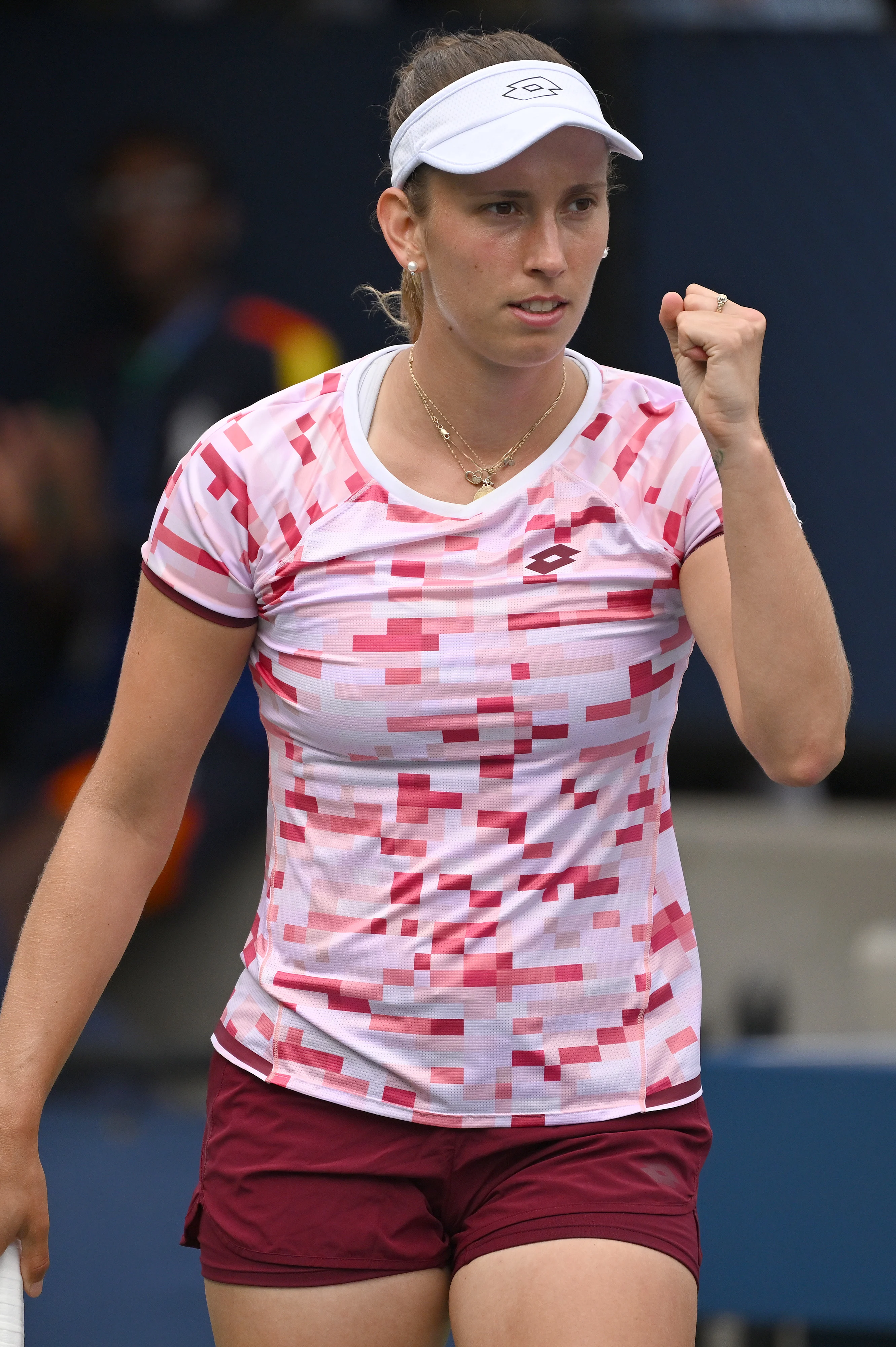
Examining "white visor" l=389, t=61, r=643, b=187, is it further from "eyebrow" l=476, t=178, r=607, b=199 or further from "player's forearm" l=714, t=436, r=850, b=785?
"player's forearm" l=714, t=436, r=850, b=785

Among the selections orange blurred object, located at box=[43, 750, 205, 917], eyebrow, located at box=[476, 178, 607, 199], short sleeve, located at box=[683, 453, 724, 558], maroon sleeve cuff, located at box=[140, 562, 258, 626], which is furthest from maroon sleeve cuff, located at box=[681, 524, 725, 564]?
orange blurred object, located at box=[43, 750, 205, 917]

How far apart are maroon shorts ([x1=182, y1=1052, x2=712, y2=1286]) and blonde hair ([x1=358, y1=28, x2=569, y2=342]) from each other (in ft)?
2.94

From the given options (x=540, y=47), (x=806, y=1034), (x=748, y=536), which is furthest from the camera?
(x=806, y=1034)

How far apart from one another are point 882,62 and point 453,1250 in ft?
12.9

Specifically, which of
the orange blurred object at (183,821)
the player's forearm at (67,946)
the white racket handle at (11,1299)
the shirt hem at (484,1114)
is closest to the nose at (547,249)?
the player's forearm at (67,946)

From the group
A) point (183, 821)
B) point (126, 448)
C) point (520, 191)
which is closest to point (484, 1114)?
point (520, 191)

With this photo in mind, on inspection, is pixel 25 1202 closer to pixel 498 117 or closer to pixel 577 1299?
pixel 577 1299

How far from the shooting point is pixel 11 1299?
1803 mm

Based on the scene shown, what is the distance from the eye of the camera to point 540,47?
1.85 metres

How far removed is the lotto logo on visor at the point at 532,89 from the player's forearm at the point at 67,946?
0.85 m

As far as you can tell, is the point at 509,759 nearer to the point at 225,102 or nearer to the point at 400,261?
the point at 400,261

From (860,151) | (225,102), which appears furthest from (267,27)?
(860,151)

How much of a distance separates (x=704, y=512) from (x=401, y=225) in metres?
0.45

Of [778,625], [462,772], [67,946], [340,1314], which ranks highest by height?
[778,625]
